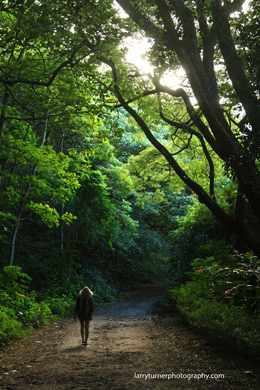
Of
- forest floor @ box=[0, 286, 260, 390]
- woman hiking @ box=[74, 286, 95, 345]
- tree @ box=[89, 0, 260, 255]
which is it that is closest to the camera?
forest floor @ box=[0, 286, 260, 390]

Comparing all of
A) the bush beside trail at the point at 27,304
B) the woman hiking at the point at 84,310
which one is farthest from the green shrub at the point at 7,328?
the woman hiking at the point at 84,310

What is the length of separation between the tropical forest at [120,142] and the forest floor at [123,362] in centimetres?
44

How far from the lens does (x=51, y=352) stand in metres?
7.05

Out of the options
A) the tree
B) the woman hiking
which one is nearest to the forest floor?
the woman hiking

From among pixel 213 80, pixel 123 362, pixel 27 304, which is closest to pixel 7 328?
pixel 27 304

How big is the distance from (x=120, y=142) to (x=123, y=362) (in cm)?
617

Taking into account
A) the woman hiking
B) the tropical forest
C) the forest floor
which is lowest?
the forest floor

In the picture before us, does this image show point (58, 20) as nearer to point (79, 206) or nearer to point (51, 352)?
point (51, 352)

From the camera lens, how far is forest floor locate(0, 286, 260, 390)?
4.74 m

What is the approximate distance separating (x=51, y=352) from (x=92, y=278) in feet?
34.1

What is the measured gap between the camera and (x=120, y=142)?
976 cm

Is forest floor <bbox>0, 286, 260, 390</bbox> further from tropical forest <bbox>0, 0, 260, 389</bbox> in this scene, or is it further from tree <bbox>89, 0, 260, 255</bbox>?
tree <bbox>89, 0, 260, 255</bbox>

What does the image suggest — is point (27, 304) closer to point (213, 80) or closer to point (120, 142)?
point (120, 142)

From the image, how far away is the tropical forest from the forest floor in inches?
17.5
